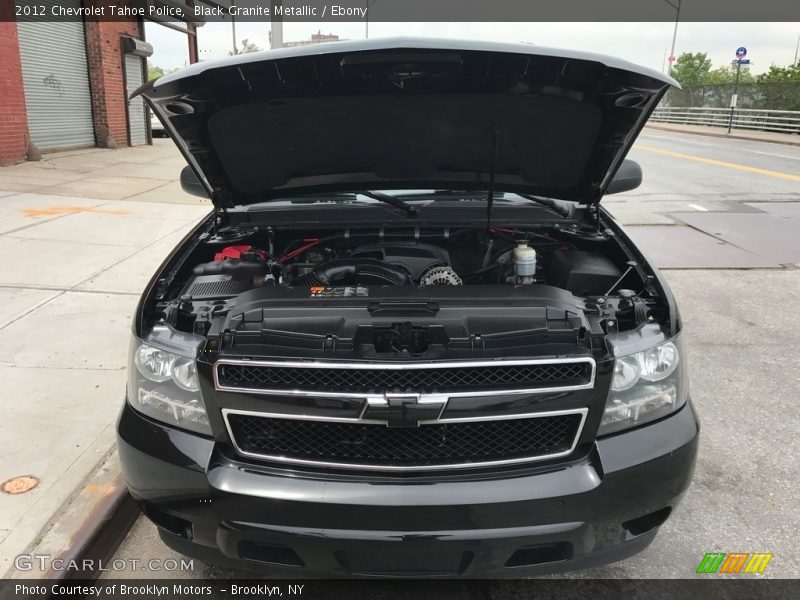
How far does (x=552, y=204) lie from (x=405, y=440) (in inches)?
74.1

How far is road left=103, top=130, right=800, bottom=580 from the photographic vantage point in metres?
2.58

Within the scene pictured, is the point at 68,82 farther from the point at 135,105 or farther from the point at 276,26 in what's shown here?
the point at 276,26

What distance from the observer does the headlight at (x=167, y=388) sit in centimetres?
193

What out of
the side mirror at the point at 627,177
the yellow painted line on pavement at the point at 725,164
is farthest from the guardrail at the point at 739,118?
the side mirror at the point at 627,177

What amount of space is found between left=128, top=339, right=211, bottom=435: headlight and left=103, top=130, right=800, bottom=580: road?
0.82 m

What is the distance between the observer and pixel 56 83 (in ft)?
47.8

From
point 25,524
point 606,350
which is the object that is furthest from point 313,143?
point 25,524

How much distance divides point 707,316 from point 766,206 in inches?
265

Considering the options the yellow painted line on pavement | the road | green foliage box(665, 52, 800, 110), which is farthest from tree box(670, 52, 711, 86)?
the road

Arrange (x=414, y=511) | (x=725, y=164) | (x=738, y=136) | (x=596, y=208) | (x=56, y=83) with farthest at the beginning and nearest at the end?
(x=738, y=136) → (x=725, y=164) → (x=56, y=83) → (x=596, y=208) → (x=414, y=511)

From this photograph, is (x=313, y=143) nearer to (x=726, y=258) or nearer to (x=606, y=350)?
(x=606, y=350)

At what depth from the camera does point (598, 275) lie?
2797mm

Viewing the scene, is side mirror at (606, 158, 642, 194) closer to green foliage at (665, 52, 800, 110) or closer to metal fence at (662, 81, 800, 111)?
green foliage at (665, 52, 800, 110)

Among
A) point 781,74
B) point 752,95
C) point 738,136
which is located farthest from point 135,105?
point 781,74
